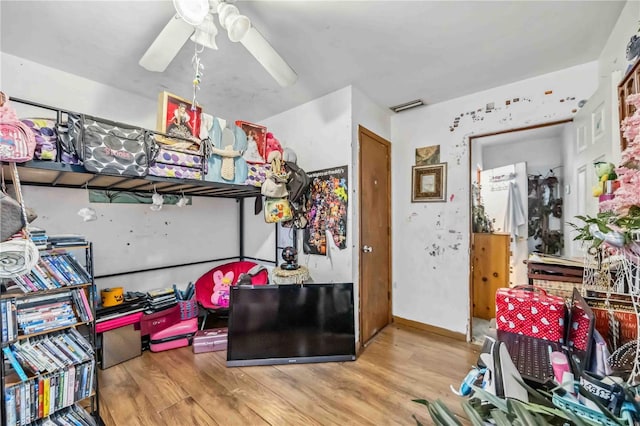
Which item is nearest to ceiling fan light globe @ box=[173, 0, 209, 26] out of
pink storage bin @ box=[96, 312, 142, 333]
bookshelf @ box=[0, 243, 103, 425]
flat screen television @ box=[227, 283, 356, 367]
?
bookshelf @ box=[0, 243, 103, 425]

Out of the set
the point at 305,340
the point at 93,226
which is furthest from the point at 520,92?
the point at 93,226

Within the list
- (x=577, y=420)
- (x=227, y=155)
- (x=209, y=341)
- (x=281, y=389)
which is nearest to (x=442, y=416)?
(x=577, y=420)

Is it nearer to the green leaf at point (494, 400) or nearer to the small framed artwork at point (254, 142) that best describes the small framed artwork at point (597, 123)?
the green leaf at point (494, 400)

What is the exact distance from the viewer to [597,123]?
5.17ft

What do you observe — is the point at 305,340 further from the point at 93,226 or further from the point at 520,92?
the point at 520,92

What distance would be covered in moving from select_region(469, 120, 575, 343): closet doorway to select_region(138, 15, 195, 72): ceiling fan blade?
10.1ft

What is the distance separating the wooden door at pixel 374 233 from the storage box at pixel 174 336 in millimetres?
1687

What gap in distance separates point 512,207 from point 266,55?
3419 millimetres

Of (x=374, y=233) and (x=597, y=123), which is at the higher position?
(x=597, y=123)

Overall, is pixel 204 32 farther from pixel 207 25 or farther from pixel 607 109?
pixel 607 109

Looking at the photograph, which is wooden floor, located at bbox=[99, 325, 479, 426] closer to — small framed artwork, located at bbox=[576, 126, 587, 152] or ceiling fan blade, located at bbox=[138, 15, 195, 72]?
small framed artwork, located at bbox=[576, 126, 587, 152]

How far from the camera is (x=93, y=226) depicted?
239 cm

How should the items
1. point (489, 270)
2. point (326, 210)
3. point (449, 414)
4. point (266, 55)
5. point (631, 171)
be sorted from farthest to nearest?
1. point (489, 270)
2. point (326, 210)
3. point (266, 55)
4. point (631, 171)
5. point (449, 414)

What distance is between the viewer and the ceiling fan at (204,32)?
3.99 feet
